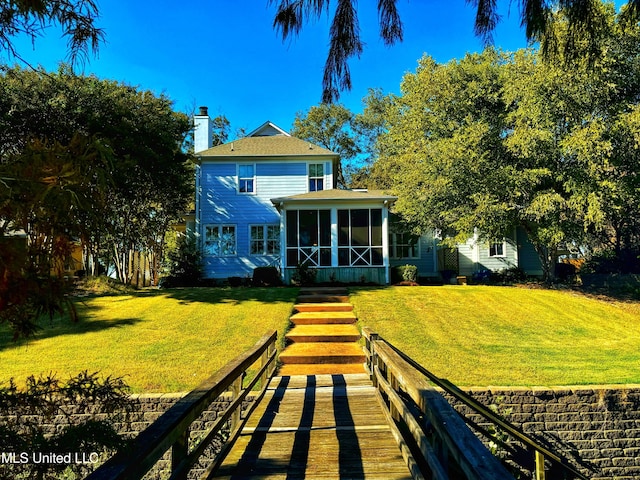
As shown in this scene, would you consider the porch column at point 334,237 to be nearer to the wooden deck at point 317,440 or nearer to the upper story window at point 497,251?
the upper story window at point 497,251

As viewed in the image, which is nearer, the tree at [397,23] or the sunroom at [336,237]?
the tree at [397,23]

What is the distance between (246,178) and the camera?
61.6 ft

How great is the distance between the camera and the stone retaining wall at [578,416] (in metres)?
5.93

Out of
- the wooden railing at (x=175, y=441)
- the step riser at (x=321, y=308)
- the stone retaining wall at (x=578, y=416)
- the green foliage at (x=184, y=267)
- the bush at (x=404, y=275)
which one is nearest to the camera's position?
the wooden railing at (x=175, y=441)

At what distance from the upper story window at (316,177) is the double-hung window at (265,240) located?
2.41 metres

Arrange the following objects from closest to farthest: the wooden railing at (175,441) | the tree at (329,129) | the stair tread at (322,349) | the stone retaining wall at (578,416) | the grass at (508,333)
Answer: the wooden railing at (175,441) < the stone retaining wall at (578,416) < the grass at (508,333) < the stair tread at (322,349) < the tree at (329,129)

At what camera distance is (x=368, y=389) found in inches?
227

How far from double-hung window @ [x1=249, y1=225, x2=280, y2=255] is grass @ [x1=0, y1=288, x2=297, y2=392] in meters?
5.11

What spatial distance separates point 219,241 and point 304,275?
493cm

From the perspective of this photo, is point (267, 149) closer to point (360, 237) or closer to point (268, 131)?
point (268, 131)

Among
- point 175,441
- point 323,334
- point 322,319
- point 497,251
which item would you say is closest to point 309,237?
point 322,319

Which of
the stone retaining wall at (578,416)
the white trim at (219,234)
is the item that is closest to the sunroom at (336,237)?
the white trim at (219,234)

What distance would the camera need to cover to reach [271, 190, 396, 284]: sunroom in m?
16.0

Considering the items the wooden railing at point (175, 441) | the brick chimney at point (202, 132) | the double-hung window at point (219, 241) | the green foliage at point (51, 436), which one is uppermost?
the brick chimney at point (202, 132)
